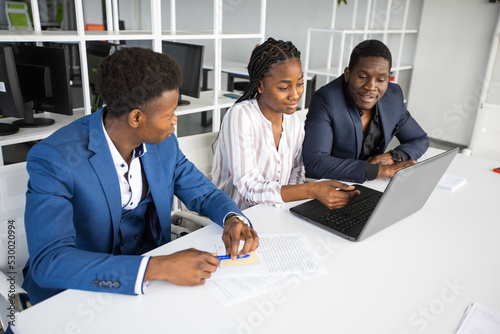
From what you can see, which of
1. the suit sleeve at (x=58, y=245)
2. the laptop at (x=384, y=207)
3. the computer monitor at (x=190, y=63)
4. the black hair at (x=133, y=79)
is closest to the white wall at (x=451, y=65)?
the computer monitor at (x=190, y=63)

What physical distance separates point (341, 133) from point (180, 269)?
1.22 meters

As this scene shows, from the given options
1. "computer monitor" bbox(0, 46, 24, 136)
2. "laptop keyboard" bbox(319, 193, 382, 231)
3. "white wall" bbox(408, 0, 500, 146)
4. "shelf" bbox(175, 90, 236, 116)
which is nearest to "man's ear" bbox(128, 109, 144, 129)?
"laptop keyboard" bbox(319, 193, 382, 231)

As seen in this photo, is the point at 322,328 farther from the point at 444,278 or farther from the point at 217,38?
the point at 217,38

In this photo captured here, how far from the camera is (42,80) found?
7.89ft

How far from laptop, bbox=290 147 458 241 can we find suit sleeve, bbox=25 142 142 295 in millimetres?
627

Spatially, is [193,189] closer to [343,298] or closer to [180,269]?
[180,269]

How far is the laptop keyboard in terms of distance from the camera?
1289 mm

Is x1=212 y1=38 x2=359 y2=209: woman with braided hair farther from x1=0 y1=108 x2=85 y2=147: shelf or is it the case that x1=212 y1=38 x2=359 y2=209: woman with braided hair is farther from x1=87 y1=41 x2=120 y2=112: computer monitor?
x1=87 y1=41 x2=120 y2=112: computer monitor

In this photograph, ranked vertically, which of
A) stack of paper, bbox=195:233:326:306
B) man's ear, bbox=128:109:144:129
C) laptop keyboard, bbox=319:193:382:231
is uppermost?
man's ear, bbox=128:109:144:129

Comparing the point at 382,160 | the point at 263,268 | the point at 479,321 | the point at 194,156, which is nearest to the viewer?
the point at 479,321

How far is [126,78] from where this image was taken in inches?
41.8

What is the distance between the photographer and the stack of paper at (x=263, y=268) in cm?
96

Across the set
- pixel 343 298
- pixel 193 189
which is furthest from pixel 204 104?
pixel 343 298

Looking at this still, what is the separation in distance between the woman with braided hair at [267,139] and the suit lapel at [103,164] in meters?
0.51
